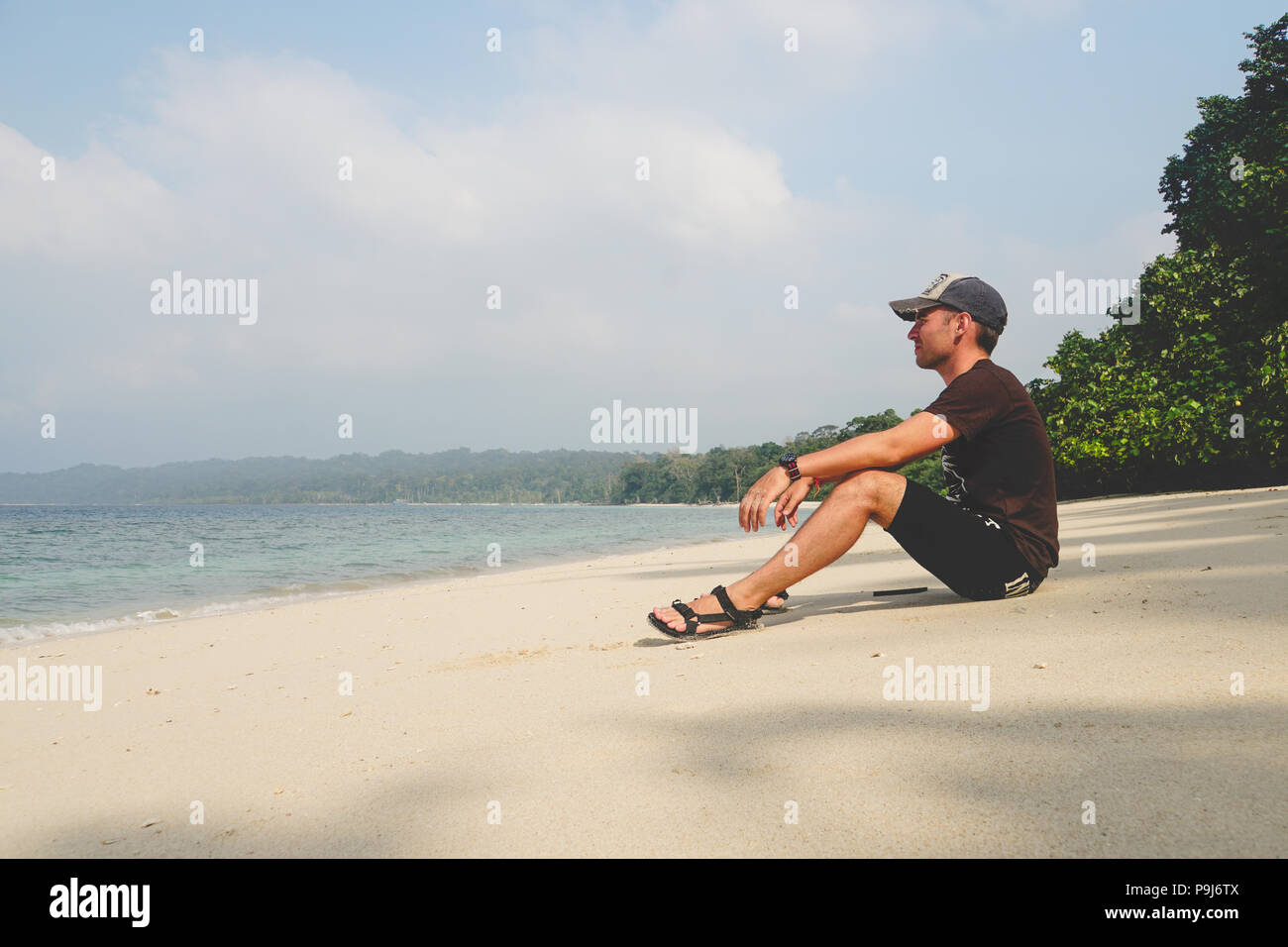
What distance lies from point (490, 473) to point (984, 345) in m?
167

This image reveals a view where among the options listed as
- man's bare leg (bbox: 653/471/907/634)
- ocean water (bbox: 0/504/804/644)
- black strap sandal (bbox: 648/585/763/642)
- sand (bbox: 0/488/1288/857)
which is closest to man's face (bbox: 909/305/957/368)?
man's bare leg (bbox: 653/471/907/634)

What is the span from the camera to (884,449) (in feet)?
11.1

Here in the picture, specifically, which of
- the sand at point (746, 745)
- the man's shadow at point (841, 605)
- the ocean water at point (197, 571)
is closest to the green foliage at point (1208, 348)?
the ocean water at point (197, 571)

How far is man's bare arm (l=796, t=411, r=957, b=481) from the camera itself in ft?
11.0

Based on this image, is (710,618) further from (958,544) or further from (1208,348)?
(1208,348)

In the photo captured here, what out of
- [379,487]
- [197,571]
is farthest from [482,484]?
[197,571]

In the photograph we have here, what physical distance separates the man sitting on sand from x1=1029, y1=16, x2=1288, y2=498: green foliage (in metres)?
19.8

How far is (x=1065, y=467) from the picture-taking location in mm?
27891

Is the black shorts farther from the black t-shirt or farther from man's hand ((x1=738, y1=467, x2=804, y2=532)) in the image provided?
man's hand ((x1=738, y1=467, x2=804, y2=532))

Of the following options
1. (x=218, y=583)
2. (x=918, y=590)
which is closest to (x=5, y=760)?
(x=918, y=590)

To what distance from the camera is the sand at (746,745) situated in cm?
176

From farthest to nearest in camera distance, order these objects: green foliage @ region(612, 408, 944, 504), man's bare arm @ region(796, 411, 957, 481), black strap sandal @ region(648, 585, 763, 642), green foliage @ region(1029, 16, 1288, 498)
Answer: green foliage @ region(612, 408, 944, 504) < green foliage @ region(1029, 16, 1288, 498) < black strap sandal @ region(648, 585, 763, 642) < man's bare arm @ region(796, 411, 957, 481)

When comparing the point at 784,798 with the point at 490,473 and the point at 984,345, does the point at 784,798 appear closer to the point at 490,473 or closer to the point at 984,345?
the point at 984,345

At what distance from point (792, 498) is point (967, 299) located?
1329 millimetres
